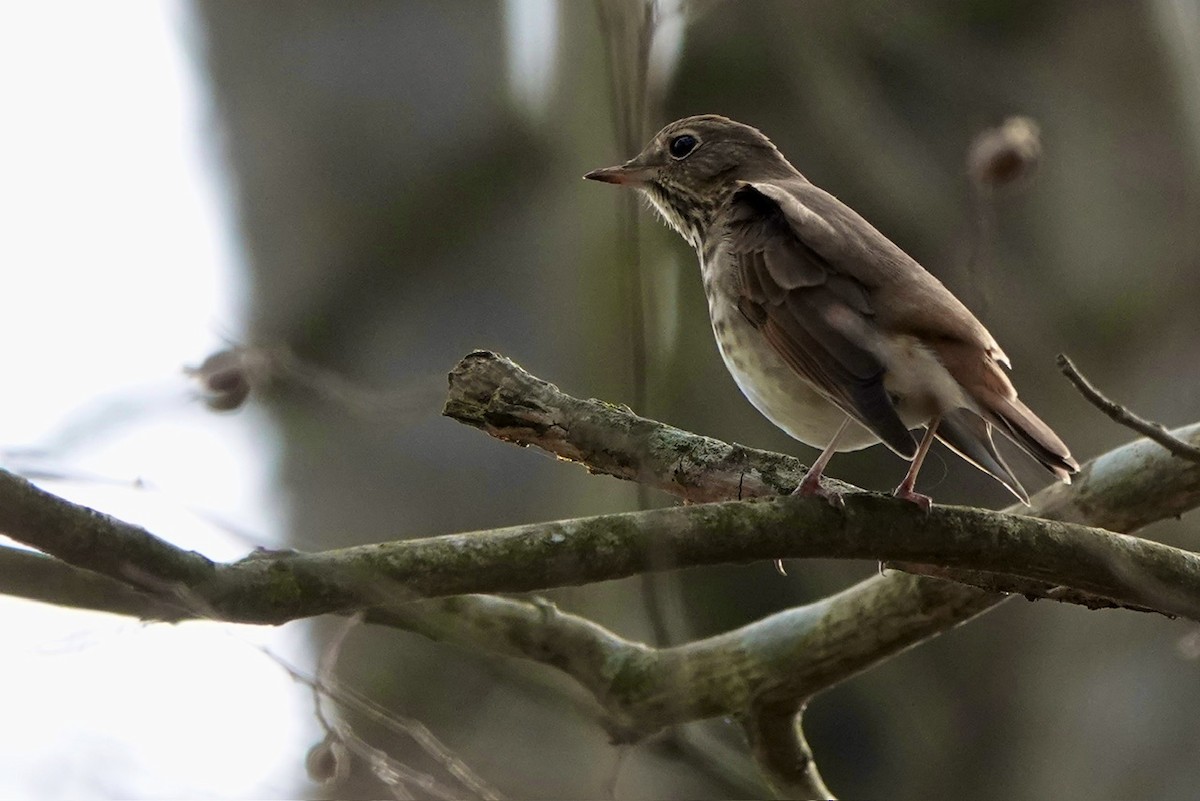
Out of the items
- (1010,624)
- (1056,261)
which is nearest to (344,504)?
(1010,624)

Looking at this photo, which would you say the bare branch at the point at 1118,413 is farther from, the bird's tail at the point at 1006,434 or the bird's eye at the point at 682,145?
the bird's eye at the point at 682,145

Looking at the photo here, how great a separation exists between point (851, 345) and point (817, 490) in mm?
543

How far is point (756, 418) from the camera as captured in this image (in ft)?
19.0

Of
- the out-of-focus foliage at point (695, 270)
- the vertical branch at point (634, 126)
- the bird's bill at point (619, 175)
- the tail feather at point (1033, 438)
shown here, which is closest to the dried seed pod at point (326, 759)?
the vertical branch at point (634, 126)

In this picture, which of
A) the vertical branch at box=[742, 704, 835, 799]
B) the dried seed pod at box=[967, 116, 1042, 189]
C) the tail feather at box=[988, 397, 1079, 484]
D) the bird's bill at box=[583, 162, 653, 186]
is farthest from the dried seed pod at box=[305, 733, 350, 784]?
the dried seed pod at box=[967, 116, 1042, 189]

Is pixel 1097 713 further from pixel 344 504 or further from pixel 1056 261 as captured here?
pixel 344 504

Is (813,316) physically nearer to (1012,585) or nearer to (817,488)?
(817,488)

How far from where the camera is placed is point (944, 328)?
3.28 metres

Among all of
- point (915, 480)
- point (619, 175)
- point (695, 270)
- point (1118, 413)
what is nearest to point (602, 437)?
point (915, 480)

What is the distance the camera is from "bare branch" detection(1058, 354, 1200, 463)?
97.0 inches

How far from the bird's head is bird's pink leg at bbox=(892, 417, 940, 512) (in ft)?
4.37

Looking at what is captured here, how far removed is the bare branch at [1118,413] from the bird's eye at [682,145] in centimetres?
225

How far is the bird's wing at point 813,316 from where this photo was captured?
2.99m

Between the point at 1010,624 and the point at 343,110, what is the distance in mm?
4038
